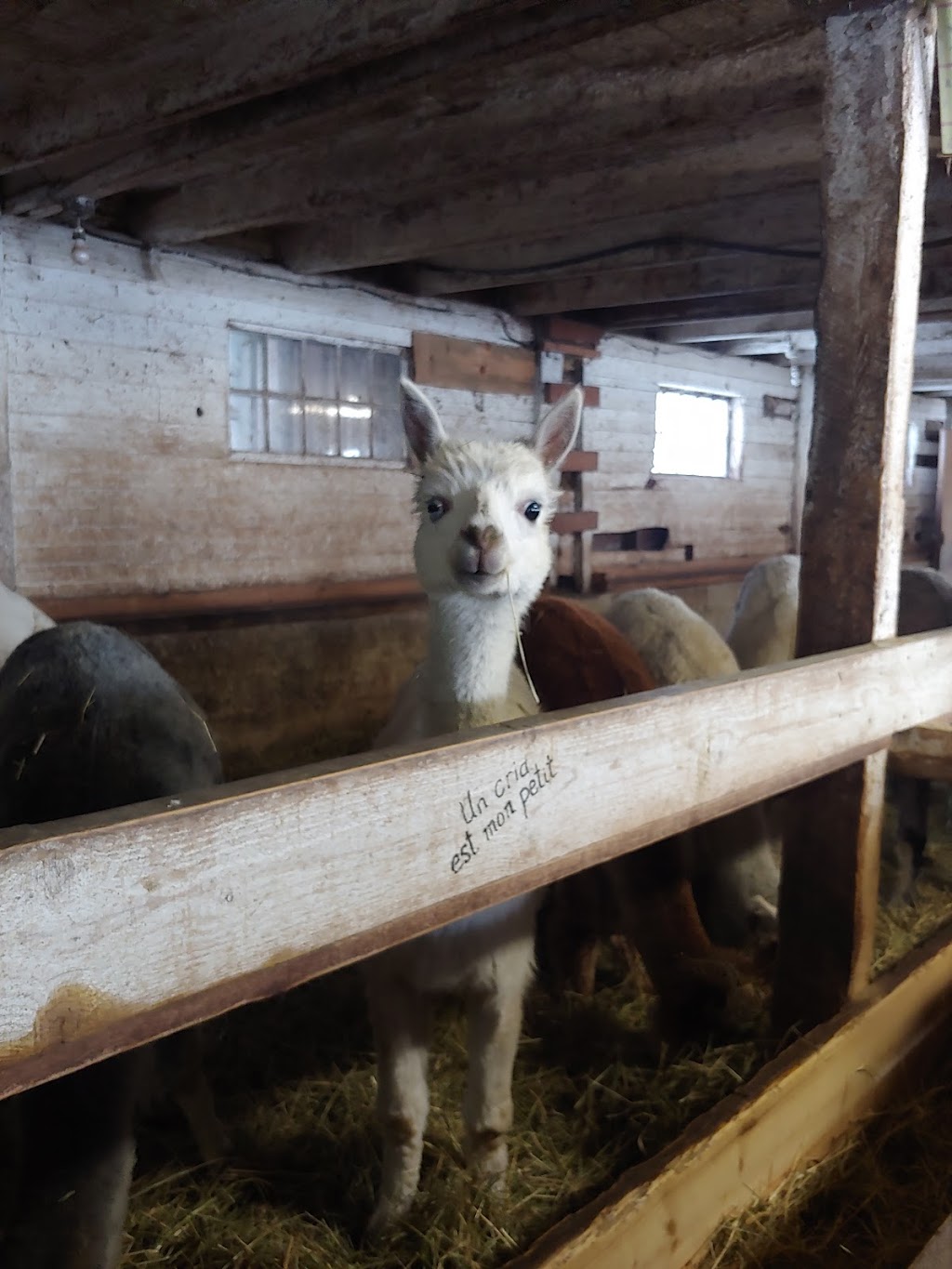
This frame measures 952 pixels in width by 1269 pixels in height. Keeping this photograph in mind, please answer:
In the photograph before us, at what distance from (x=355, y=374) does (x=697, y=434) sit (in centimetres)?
494

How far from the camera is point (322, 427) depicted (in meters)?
7.32

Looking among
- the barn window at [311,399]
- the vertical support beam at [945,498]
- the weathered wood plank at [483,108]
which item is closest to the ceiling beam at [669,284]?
the barn window at [311,399]

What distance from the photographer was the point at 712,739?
215 cm

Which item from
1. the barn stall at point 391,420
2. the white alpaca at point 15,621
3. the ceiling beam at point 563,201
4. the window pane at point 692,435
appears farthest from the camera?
the window pane at point 692,435

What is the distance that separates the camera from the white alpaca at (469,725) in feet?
9.07

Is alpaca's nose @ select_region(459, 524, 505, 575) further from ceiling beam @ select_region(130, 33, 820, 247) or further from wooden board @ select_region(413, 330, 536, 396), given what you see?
wooden board @ select_region(413, 330, 536, 396)

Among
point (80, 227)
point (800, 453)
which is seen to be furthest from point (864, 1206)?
point (800, 453)

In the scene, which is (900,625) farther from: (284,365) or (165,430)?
(165,430)

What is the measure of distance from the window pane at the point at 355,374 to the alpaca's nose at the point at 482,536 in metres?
4.87

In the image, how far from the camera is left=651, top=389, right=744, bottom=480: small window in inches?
416

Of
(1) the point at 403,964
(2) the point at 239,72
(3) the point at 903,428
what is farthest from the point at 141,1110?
(2) the point at 239,72

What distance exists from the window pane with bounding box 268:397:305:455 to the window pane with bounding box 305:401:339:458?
7 centimetres

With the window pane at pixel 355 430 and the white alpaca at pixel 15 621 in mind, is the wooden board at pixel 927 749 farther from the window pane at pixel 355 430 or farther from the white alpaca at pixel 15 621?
the window pane at pixel 355 430

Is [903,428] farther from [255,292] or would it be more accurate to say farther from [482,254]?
[255,292]
